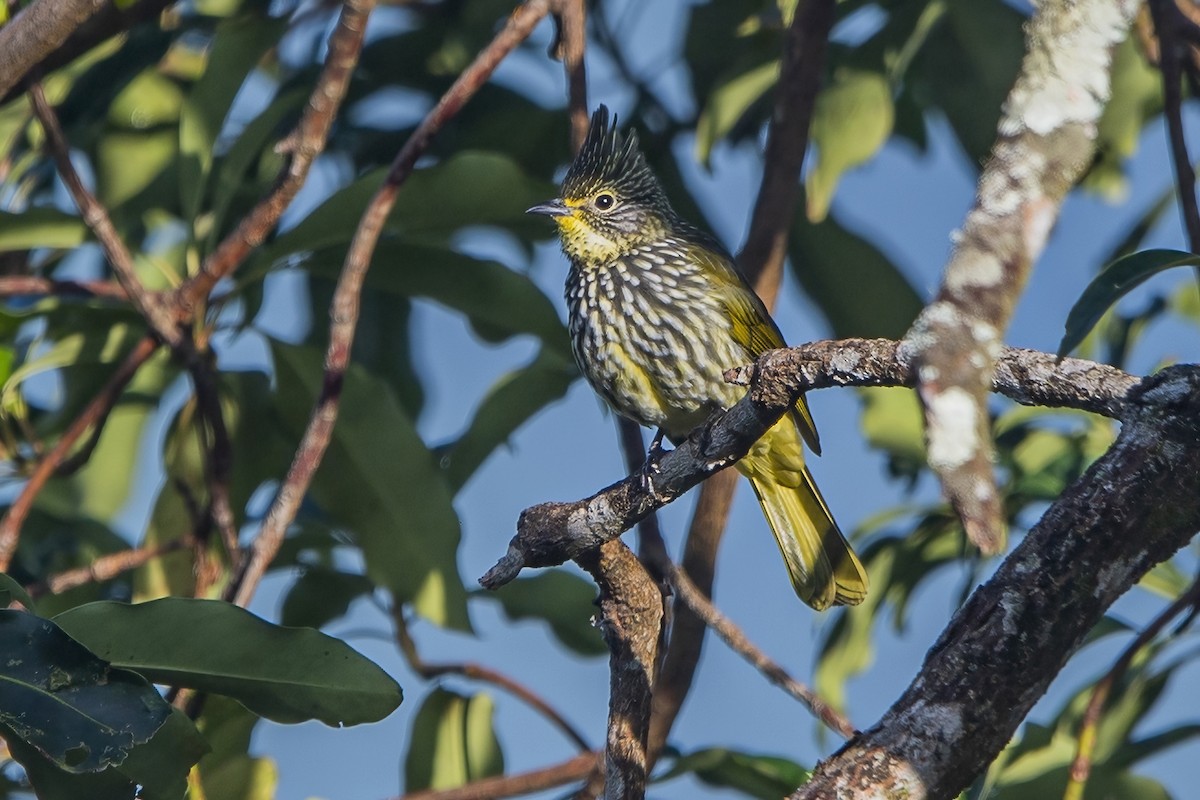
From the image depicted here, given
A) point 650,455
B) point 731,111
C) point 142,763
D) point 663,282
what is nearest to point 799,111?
point 731,111

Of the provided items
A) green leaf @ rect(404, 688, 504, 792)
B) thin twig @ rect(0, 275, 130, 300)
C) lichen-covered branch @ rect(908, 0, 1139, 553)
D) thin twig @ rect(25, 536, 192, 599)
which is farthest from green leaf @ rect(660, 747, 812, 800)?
lichen-covered branch @ rect(908, 0, 1139, 553)

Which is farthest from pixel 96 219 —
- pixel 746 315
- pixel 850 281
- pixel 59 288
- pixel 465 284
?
pixel 850 281

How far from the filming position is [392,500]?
3527 millimetres

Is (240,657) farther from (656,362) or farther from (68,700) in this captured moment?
(656,362)

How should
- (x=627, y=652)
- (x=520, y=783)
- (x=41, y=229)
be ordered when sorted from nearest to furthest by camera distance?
(x=627, y=652) → (x=520, y=783) → (x=41, y=229)

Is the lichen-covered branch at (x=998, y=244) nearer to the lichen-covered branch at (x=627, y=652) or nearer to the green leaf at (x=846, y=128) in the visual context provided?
the lichen-covered branch at (x=627, y=652)

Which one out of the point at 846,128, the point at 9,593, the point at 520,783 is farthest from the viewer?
the point at 846,128

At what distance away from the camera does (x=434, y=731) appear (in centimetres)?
379

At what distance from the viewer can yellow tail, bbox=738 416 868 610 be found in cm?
355

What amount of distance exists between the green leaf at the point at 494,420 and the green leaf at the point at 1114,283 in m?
1.81

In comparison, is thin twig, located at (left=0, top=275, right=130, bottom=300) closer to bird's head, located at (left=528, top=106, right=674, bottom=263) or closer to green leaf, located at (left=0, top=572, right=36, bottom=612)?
bird's head, located at (left=528, top=106, right=674, bottom=263)

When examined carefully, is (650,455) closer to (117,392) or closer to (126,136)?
(117,392)

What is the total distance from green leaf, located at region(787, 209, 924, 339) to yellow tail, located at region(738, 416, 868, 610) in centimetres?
55

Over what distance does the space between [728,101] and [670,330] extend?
67 centimetres
